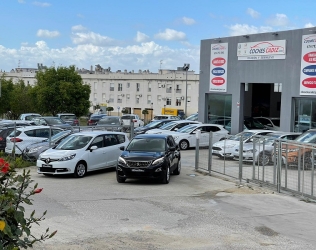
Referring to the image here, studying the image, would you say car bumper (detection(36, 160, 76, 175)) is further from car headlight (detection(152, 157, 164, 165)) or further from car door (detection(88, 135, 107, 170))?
car headlight (detection(152, 157, 164, 165))

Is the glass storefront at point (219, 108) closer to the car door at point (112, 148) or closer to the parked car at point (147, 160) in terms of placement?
the car door at point (112, 148)

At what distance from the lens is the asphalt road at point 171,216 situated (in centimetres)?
966

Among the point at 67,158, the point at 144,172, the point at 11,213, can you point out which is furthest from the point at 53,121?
the point at 11,213

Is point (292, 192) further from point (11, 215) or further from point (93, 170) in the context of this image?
point (11, 215)

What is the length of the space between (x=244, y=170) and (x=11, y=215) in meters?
13.9

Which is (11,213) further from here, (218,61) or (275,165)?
(218,61)

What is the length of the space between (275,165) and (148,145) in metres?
4.41

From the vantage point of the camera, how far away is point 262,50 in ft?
113

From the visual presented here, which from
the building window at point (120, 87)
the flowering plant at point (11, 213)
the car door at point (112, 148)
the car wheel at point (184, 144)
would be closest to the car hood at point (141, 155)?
the car door at point (112, 148)

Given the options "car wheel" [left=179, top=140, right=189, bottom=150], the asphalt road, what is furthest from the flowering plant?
"car wheel" [left=179, top=140, right=189, bottom=150]

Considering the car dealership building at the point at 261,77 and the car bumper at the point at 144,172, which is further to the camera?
the car dealership building at the point at 261,77

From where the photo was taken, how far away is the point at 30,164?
22391mm

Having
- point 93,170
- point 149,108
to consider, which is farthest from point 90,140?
point 149,108

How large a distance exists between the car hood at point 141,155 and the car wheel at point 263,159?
3.14 m
